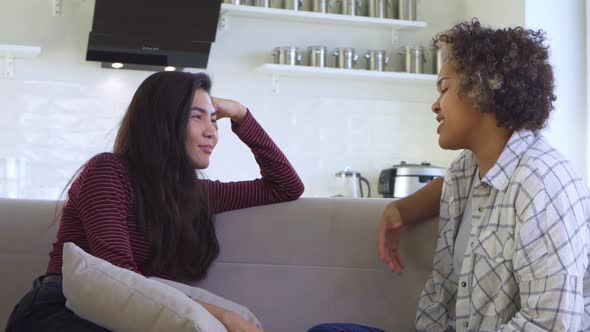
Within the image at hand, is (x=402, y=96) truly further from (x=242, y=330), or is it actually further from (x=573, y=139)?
(x=242, y=330)

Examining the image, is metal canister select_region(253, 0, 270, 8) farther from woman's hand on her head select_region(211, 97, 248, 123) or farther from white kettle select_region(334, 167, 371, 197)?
woman's hand on her head select_region(211, 97, 248, 123)

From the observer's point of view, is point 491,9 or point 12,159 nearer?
point 12,159

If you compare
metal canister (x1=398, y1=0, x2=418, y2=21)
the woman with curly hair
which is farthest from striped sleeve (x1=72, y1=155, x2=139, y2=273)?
metal canister (x1=398, y1=0, x2=418, y2=21)

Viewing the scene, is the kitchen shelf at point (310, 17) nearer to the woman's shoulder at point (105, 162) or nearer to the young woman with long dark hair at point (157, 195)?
the young woman with long dark hair at point (157, 195)

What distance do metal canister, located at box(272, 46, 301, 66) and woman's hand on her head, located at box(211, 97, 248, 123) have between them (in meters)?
2.63

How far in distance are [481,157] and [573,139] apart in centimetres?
293

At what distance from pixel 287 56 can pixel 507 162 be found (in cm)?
326

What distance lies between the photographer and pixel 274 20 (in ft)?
16.6

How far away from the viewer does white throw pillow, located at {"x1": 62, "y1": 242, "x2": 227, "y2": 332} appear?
1.51 metres

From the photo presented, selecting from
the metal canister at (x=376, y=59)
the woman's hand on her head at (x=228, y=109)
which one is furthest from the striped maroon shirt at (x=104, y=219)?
the metal canister at (x=376, y=59)

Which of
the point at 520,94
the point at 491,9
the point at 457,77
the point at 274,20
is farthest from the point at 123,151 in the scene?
the point at 491,9

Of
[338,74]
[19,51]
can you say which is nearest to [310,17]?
[338,74]

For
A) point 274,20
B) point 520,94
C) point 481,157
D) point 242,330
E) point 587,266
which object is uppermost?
point 274,20

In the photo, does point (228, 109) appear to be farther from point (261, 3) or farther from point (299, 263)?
point (261, 3)
